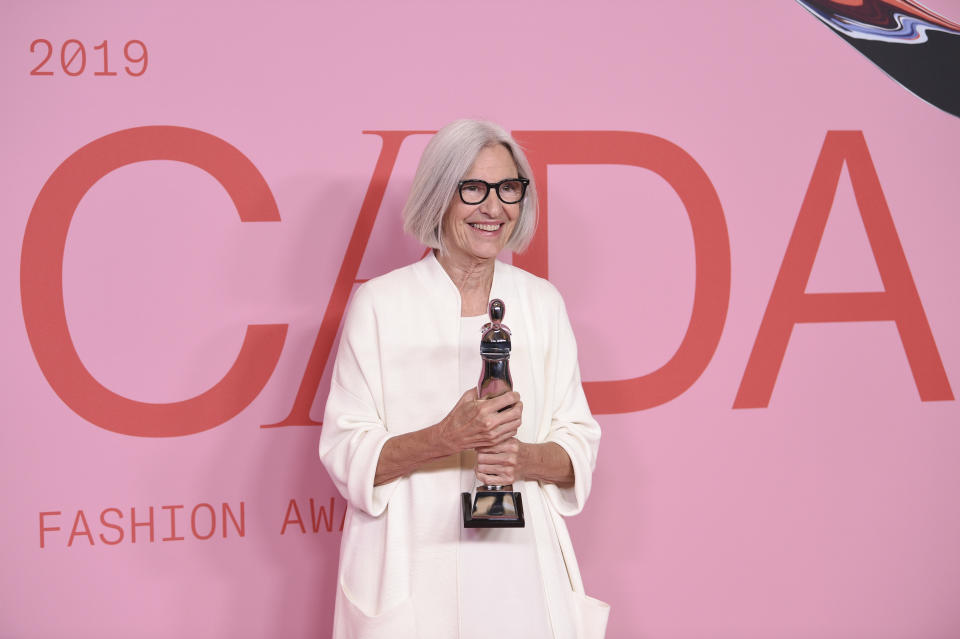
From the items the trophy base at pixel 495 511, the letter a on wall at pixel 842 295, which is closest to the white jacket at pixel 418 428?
the trophy base at pixel 495 511

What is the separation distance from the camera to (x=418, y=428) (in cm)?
186

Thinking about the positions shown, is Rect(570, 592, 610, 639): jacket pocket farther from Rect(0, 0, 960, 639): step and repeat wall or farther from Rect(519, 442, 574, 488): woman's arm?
Rect(0, 0, 960, 639): step and repeat wall

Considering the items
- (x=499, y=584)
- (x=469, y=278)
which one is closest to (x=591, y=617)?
(x=499, y=584)

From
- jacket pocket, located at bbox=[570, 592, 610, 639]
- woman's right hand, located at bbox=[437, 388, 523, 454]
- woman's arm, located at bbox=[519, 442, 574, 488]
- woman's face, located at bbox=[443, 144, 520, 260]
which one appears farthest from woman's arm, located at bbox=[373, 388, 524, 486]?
jacket pocket, located at bbox=[570, 592, 610, 639]

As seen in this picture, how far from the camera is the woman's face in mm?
1844

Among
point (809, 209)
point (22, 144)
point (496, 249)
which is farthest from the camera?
point (809, 209)

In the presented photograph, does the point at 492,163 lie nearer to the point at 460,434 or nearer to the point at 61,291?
the point at 460,434

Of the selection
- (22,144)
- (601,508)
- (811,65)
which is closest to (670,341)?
(601,508)

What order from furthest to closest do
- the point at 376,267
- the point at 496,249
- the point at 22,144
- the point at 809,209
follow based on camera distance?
the point at 809,209 → the point at 376,267 → the point at 22,144 → the point at 496,249

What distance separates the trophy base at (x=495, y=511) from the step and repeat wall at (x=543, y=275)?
97 centimetres

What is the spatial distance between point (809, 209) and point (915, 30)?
0.71 meters

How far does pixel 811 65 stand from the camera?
8.92 ft

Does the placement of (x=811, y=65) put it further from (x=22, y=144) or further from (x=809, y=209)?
(x=22, y=144)

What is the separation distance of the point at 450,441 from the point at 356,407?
28 centimetres
